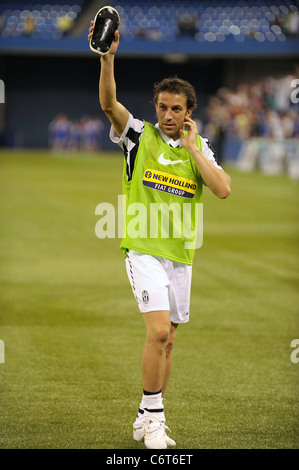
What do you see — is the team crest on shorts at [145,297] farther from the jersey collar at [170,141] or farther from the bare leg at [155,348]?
the jersey collar at [170,141]

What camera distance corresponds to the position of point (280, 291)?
9297mm

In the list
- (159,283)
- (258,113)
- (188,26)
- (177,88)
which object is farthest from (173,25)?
(159,283)

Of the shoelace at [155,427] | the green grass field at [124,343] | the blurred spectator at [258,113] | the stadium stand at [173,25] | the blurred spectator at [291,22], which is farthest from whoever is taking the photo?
the stadium stand at [173,25]

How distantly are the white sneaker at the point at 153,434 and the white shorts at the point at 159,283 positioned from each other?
0.65m

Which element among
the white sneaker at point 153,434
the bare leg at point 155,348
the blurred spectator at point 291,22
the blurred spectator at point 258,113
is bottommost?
the white sneaker at point 153,434

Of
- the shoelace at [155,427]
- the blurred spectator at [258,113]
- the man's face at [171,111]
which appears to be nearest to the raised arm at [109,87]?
the man's face at [171,111]

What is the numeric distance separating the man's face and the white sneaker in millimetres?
1734

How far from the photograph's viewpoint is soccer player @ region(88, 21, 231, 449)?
14.3 feet

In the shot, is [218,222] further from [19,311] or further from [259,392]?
[259,392]

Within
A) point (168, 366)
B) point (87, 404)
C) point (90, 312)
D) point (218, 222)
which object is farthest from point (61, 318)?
point (218, 222)

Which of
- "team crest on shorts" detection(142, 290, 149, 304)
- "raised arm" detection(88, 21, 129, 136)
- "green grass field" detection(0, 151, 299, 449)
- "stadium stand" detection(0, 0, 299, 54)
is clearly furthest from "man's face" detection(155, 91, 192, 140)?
"stadium stand" detection(0, 0, 299, 54)

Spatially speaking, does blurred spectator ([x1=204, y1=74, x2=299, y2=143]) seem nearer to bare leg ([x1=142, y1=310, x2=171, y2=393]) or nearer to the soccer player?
the soccer player

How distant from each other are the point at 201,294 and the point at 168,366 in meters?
4.37

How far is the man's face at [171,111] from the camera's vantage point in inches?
174
